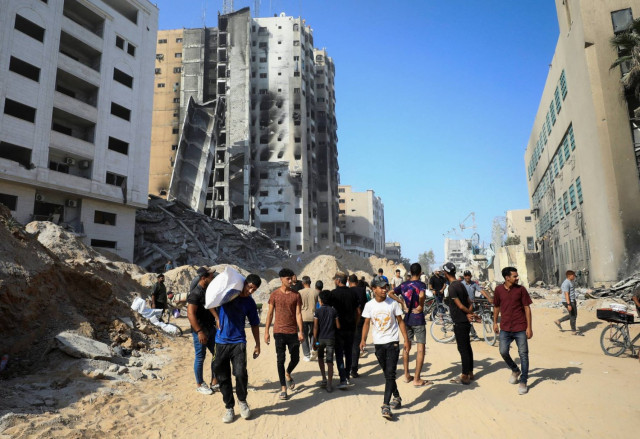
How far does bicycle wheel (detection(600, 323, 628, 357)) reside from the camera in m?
8.41

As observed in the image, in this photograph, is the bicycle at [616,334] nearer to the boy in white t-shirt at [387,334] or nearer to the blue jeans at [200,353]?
the boy in white t-shirt at [387,334]

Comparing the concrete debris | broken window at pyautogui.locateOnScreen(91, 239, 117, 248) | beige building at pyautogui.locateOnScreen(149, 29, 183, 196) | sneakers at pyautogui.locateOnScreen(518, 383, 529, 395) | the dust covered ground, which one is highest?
beige building at pyautogui.locateOnScreen(149, 29, 183, 196)

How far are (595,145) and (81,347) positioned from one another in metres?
23.4

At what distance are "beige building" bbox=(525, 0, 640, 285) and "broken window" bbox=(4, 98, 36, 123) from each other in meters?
34.1

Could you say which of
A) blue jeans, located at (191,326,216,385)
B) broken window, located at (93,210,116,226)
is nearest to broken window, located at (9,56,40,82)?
broken window, located at (93,210,116,226)

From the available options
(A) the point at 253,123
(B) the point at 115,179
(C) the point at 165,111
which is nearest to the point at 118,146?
(B) the point at 115,179

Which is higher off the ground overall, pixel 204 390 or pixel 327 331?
pixel 327 331

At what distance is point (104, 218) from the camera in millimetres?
29859

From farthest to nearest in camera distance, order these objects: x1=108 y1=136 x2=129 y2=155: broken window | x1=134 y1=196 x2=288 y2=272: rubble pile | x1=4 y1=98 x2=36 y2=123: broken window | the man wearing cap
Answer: x1=134 y1=196 x2=288 y2=272: rubble pile
x1=108 y1=136 x2=129 y2=155: broken window
x1=4 y1=98 x2=36 y2=123: broken window
the man wearing cap

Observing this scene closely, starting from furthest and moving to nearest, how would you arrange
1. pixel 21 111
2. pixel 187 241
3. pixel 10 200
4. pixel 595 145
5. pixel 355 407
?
pixel 187 241 → pixel 21 111 → pixel 10 200 → pixel 595 145 → pixel 355 407

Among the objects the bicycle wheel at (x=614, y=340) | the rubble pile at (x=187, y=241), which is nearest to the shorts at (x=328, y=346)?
the bicycle wheel at (x=614, y=340)

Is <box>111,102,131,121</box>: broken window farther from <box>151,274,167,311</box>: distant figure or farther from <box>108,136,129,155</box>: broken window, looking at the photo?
<box>151,274,167,311</box>: distant figure

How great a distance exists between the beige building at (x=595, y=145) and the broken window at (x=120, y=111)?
3294 centimetres

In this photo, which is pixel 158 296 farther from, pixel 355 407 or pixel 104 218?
pixel 104 218
